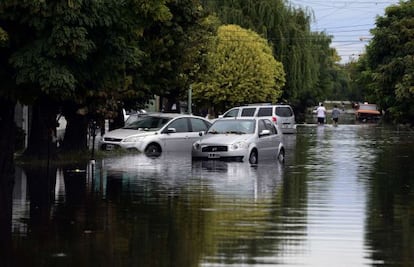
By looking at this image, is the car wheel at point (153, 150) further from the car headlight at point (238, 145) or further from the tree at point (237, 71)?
the tree at point (237, 71)

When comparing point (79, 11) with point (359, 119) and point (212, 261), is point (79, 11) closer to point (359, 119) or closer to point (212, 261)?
point (212, 261)

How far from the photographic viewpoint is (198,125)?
29250mm

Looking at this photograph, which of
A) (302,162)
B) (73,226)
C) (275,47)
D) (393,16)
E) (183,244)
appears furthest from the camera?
(275,47)

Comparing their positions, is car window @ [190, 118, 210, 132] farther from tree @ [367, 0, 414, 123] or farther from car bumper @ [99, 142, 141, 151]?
tree @ [367, 0, 414, 123]

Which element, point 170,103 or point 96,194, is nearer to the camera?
point 96,194

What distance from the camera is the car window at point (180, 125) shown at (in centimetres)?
2848

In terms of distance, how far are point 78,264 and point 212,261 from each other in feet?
5.02

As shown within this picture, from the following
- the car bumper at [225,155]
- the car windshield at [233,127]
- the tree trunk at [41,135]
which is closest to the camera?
the tree trunk at [41,135]

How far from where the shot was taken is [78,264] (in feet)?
30.5

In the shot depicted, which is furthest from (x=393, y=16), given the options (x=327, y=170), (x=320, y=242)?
(x=320, y=242)

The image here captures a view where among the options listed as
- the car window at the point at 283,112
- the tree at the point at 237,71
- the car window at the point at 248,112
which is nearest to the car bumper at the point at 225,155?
the car window at the point at 248,112

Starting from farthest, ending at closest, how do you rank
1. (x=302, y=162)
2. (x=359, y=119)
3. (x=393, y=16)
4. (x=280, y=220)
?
(x=359, y=119), (x=393, y=16), (x=302, y=162), (x=280, y=220)

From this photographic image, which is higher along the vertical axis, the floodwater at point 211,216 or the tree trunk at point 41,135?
the tree trunk at point 41,135

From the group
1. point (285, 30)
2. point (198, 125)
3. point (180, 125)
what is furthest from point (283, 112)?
point (180, 125)
